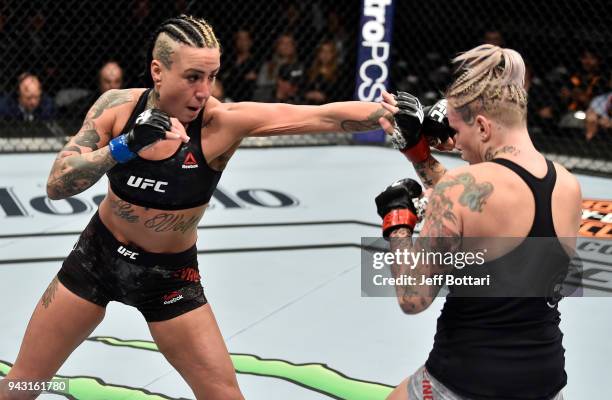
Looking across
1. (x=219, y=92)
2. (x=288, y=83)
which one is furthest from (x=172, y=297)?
(x=288, y=83)

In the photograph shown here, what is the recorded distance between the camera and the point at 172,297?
8.85ft

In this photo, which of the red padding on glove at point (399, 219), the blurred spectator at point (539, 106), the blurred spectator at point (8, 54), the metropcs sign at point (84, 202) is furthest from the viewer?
the blurred spectator at point (539, 106)

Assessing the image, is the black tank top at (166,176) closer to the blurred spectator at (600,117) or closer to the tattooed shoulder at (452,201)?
the tattooed shoulder at (452,201)

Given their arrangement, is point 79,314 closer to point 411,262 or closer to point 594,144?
point 411,262

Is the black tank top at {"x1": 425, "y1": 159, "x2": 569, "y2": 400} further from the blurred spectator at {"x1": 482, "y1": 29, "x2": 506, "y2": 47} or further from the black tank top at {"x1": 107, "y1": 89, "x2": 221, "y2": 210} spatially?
the blurred spectator at {"x1": 482, "y1": 29, "x2": 506, "y2": 47}

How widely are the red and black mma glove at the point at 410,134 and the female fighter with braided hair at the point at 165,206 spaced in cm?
22

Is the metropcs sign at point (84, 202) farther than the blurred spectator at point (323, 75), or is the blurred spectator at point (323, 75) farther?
the blurred spectator at point (323, 75)

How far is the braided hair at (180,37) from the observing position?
259cm

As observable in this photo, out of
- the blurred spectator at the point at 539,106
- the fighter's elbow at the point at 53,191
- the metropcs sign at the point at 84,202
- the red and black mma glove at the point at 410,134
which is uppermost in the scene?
the blurred spectator at the point at 539,106

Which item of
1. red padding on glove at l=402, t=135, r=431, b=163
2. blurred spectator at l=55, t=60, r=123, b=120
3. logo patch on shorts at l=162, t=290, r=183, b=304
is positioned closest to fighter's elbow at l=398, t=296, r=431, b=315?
red padding on glove at l=402, t=135, r=431, b=163

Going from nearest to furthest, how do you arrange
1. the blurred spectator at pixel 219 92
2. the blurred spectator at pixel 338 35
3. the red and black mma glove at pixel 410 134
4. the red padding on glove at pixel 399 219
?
the red padding on glove at pixel 399 219
the red and black mma glove at pixel 410 134
the blurred spectator at pixel 219 92
the blurred spectator at pixel 338 35

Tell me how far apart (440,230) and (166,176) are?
925 millimetres

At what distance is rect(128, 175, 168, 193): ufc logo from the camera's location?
2.62m
